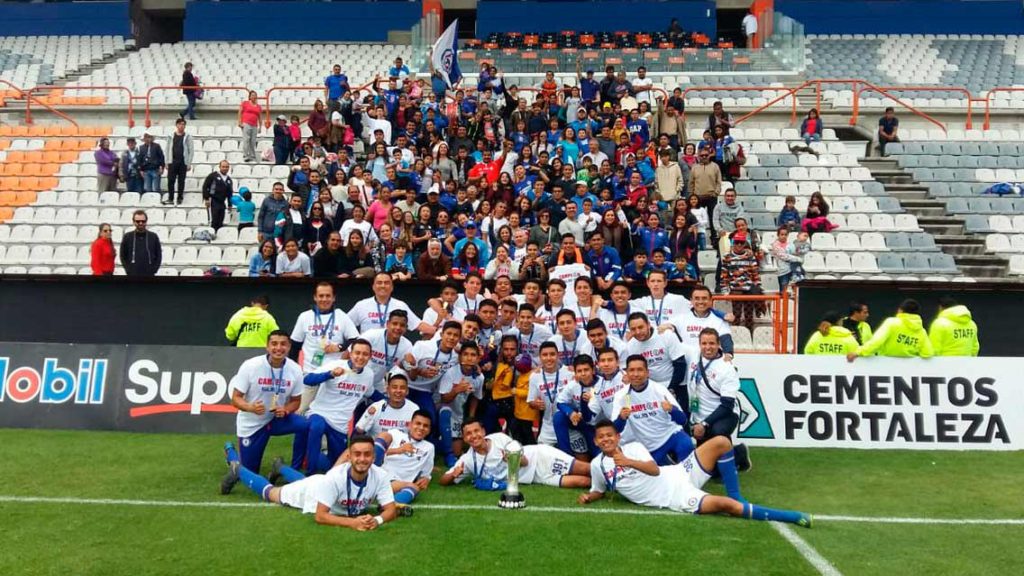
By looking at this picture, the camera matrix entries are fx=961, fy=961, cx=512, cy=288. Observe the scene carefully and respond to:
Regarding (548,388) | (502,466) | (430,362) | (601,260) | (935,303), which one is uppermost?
(601,260)

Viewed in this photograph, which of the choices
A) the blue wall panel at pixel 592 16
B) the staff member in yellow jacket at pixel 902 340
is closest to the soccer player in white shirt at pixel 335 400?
the staff member in yellow jacket at pixel 902 340

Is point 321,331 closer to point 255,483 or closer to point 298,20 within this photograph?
point 255,483

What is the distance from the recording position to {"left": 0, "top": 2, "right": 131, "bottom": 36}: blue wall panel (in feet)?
125

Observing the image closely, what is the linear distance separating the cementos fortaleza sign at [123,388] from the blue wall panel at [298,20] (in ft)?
87.3

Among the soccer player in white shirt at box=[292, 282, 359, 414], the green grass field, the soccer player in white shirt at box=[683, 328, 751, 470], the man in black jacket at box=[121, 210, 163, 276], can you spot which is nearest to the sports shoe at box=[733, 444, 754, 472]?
the green grass field

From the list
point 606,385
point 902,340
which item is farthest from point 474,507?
point 902,340

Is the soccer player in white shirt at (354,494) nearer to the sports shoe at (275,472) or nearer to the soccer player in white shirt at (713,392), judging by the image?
the sports shoe at (275,472)

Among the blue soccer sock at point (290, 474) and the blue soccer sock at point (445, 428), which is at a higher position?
the blue soccer sock at point (445, 428)

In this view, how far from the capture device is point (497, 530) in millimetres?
7727

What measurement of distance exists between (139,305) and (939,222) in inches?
616

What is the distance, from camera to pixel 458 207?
15.9 metres

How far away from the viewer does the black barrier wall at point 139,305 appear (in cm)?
1391

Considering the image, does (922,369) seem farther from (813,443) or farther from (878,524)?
(878,524)

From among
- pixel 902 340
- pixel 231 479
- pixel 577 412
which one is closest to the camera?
pixel 231 479
